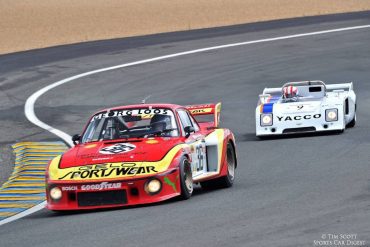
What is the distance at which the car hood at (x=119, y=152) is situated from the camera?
11.4 m

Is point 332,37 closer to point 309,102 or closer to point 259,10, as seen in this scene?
point 259,10

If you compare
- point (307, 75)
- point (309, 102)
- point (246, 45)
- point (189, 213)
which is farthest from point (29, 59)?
point (189, 213)

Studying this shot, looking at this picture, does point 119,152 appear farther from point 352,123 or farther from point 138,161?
point 352,123

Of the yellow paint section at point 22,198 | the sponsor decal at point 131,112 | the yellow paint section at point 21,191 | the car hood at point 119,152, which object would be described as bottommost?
the yellow paint section at point 21,191

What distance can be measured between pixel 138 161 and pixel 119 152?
1.23ft

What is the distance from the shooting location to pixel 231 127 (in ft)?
69.9

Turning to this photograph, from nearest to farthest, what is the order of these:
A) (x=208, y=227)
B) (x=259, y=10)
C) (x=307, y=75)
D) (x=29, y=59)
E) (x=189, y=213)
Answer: (x=208, y=227), (x=189, y=213), (x=307, y=75), (x=29, y=59), (x=259, y=10)

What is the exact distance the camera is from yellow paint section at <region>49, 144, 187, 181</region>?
11070 mm

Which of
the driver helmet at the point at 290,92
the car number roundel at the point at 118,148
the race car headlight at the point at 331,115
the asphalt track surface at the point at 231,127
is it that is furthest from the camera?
the driver helmet at the point at 290,92

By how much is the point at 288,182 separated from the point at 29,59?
22025 millimetres

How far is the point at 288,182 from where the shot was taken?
12.9 metres

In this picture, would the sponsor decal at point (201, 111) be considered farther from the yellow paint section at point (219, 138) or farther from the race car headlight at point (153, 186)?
the race car headlight at point (153, 186)

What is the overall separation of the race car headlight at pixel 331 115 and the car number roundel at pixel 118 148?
7.84 m

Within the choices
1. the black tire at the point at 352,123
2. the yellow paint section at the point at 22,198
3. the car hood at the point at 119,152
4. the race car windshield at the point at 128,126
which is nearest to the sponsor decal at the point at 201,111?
the race car windshield at the point at 128,126
